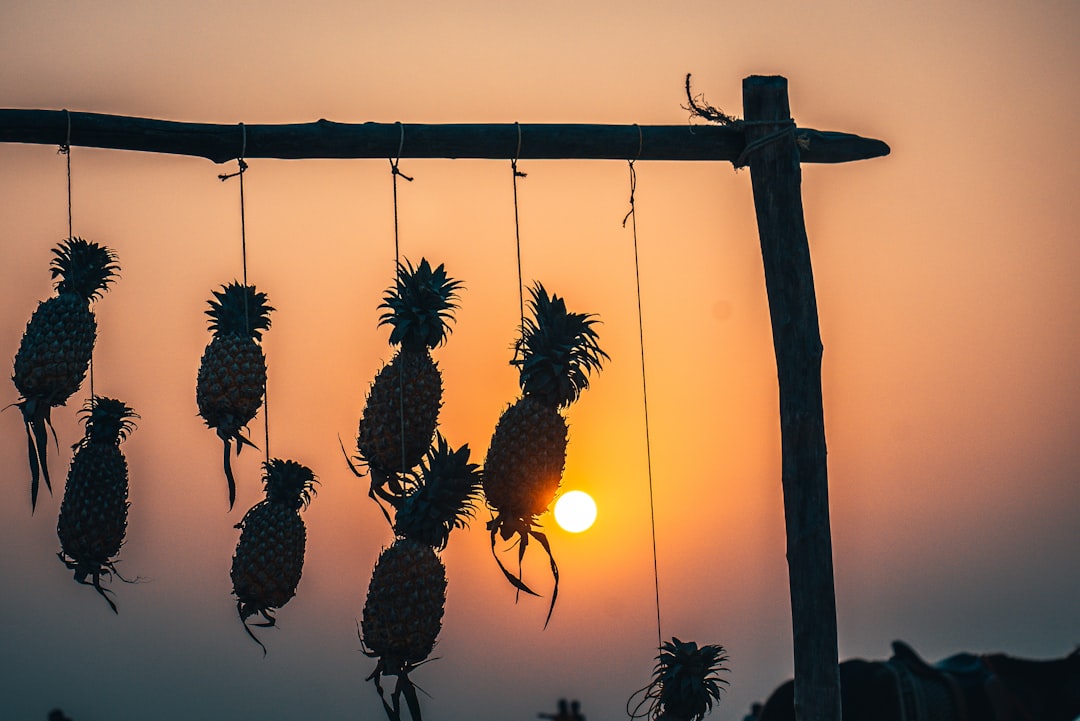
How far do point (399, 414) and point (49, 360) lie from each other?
1.44 meters

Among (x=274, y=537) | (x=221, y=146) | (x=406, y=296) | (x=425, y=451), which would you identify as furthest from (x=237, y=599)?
(x=221, y=146)

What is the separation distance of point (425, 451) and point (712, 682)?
5.53 feet

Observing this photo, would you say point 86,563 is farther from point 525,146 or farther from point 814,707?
point 814,707

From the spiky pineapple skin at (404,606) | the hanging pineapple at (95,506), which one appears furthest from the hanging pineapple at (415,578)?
the hanging pineapple at (95,506)

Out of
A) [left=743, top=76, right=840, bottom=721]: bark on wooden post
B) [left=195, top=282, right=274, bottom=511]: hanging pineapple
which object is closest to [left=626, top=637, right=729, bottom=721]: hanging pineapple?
[left=743, top=76, right=840, bottom=721]: bark on wooden post

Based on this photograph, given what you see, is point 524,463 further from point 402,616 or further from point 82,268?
point 82,268

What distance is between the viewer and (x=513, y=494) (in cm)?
461

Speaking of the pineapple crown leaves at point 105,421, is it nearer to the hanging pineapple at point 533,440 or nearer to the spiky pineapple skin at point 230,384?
the spiky pineapple skin at point 230,384

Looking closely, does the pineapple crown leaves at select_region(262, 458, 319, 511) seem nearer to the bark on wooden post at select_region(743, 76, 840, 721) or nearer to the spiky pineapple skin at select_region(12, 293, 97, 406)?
the spiky pineapple skin at select_region(12, 293, 97, 406)

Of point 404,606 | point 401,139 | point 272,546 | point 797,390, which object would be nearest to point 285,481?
point 272,546

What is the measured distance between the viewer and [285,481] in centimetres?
482

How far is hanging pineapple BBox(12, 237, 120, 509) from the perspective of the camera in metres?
4.55

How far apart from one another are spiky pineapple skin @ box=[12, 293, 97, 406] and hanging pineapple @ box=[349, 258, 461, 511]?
1213 millimetres

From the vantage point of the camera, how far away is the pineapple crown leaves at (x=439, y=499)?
4.63 metres
